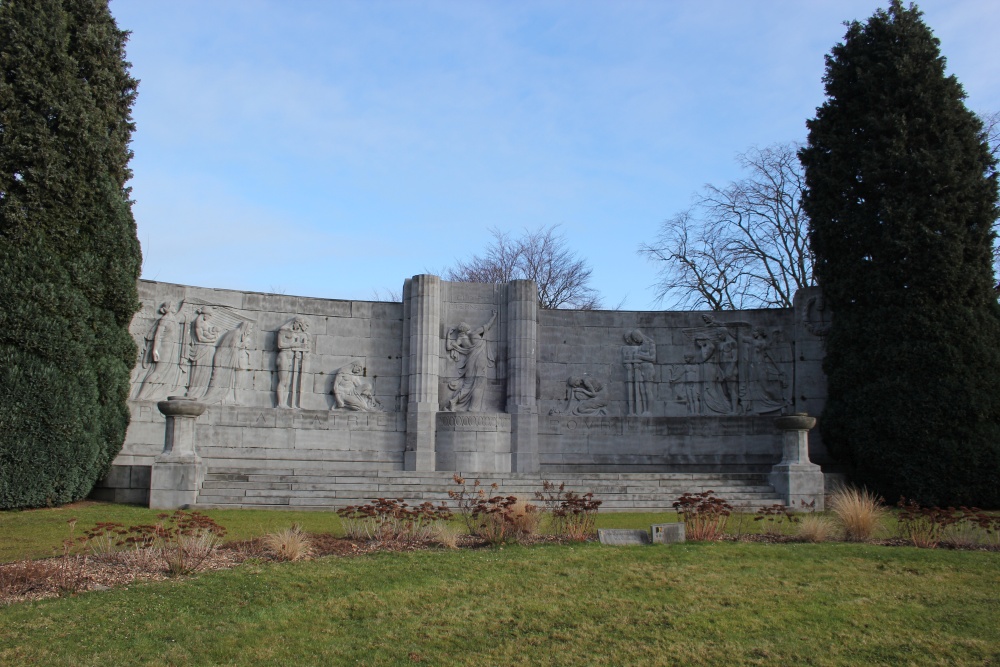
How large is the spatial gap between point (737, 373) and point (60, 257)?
15.7 metres

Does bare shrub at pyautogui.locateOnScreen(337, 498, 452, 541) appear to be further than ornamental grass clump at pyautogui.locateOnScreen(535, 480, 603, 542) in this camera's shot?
No

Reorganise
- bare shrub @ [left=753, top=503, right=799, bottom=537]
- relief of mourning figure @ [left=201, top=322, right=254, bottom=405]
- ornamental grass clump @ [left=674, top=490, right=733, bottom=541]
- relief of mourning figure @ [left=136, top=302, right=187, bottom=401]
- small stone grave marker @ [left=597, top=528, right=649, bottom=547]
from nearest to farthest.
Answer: small stone grave marker @ [left=597, top=528, right=649, bottom=547]
ornamental grass clump @ [left=674, top=490, right=733, bottom=541]
bare shrub @ [left=753, top=503, right=799, bottom=537]
relief of mourning figure @ [left=136, top=302, right=187, bottom=401]
relief of mourning figure @ [left=201, top=322, right=254, bottom=405]

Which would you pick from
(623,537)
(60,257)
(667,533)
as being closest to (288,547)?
(623,537)

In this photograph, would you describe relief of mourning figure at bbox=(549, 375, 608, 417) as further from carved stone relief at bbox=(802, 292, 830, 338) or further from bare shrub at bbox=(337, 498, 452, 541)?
bare shrub at bbox=(337, 498, 452, 541)

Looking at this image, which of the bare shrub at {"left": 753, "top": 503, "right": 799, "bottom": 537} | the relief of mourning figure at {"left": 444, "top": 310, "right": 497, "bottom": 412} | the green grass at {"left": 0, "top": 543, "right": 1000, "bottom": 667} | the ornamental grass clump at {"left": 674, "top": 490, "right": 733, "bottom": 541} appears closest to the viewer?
the green grass at {"left": 0, "top": 543, "right": 1000, "bottom": 667}

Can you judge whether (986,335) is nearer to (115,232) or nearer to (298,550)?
(298,550)

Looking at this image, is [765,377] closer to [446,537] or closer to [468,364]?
[468,364]

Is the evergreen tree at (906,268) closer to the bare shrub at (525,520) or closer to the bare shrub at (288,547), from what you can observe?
the bare shrub at (525,520)

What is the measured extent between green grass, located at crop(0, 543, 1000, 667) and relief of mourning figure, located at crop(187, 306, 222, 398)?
11227 mm

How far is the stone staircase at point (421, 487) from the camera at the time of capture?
16.2 meters

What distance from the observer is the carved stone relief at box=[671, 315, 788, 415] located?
21.7 metres

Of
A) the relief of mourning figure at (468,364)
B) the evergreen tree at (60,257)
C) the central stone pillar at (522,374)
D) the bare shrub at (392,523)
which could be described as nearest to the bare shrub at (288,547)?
the bare shrub at (392,523)

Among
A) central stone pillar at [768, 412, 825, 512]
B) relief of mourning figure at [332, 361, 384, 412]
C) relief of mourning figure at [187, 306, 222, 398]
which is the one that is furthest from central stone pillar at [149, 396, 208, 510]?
central stone pillar at [768, 412, 825, 512]

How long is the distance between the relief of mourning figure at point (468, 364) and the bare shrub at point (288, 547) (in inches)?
426
